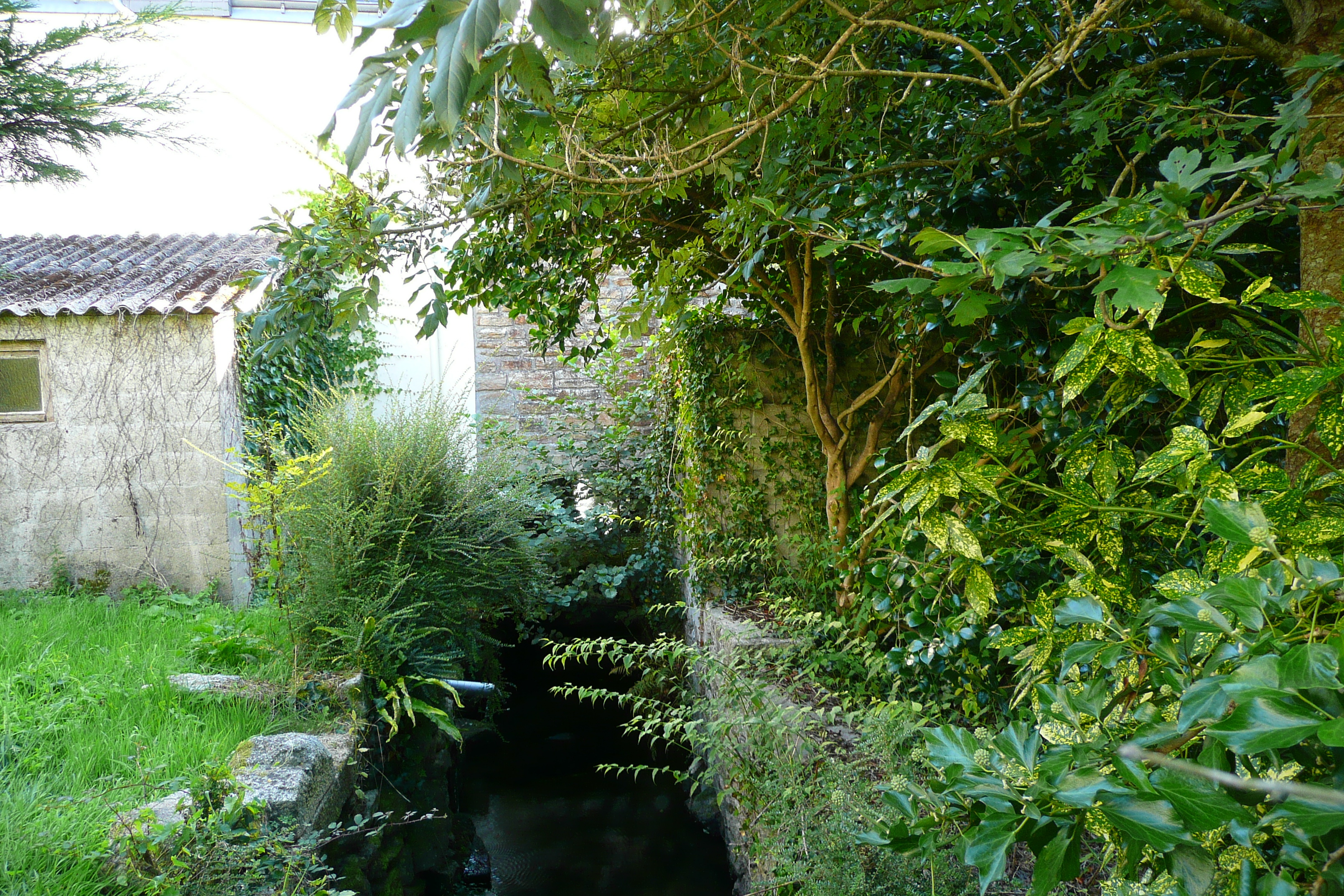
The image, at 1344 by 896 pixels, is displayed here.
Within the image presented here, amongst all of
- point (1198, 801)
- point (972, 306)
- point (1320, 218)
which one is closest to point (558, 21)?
point (972, 306)

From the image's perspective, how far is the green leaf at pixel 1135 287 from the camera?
853 mm

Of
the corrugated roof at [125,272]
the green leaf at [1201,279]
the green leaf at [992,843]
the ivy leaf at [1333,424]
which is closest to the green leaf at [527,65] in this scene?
the green leaf at [1201,279]

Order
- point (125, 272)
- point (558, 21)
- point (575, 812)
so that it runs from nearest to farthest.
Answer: point (558, 21), point (575, 812), point (125, 272)

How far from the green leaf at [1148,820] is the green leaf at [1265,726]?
96 mm

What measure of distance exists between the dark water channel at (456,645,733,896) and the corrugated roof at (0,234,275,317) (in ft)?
12.6

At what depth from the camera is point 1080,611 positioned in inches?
36.3

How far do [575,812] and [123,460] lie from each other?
15.9 ft

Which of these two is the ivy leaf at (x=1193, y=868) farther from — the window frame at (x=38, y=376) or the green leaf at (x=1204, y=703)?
the window frame at (x=38, y=376)

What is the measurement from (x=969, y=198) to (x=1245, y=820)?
2207 mm

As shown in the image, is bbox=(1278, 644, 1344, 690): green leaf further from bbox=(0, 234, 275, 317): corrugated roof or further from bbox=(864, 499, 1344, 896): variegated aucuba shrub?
bbox=(0, 234, 275, 317): corrugated roof

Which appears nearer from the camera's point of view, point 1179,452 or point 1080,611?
point 1080,611

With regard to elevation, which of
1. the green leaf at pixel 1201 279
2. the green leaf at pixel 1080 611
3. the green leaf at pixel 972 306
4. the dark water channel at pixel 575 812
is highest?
the green leaf at pixel 1201 279

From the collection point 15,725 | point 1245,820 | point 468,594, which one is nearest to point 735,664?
point 468,594

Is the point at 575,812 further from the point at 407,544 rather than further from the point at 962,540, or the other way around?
the point at 962,540
